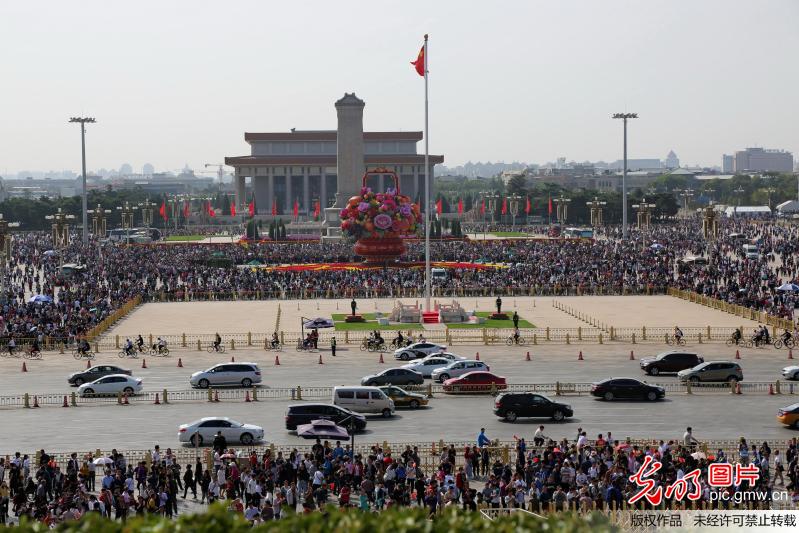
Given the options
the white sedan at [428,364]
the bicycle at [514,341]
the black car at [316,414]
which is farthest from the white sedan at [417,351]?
the black car at [316,414]

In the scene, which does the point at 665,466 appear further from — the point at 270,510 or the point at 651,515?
the point at 270,510

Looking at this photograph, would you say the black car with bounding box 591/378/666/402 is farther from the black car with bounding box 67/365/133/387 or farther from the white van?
the black car with bounding box 67/365/133/387

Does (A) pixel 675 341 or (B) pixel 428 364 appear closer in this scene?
(B) pixel 428 364

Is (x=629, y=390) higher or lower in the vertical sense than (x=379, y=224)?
lower

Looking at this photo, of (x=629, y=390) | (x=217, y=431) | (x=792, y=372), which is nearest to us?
(x=217, y=431)

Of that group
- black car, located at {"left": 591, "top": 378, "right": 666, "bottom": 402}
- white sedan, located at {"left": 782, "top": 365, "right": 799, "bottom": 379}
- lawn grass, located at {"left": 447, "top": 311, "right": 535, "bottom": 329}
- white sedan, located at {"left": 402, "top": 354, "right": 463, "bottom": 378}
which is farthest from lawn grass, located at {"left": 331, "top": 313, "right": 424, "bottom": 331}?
white sedan, located at {"left": 782, "top": 365, "right": 799, "bottom": 379}

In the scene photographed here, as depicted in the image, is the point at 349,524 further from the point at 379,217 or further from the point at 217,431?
the point at 379,217

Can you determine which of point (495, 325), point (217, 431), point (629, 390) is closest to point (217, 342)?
point (495, 325)
